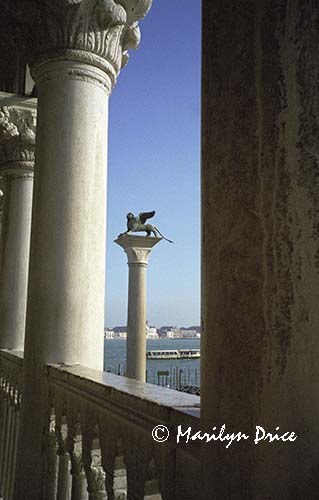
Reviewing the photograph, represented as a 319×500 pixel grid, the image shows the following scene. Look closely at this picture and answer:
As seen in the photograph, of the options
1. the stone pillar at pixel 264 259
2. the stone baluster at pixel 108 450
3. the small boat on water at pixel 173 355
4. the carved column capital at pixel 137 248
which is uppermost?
the carved column capital at pixel 137 248

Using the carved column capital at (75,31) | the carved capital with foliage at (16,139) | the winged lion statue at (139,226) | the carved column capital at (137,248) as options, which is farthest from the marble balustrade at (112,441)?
the winged lion statue at (139,226)

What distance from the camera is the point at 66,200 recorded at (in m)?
4.29

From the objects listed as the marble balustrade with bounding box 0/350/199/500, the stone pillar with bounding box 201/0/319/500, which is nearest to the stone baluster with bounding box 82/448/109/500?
the marble balustrade with bounding box 0/350/199/500

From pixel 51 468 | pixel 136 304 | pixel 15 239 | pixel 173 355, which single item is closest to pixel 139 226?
pixel 136 304

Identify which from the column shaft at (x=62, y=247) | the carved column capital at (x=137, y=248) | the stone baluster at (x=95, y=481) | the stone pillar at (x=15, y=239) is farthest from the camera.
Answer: the carved column capital at (x=137, y=248)

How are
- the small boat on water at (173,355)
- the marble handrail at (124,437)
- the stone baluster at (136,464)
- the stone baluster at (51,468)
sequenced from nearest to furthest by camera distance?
1. the marble handrail at (124,437)
2. the stone baluster at (136,464)
3. the stone baluster at (51,468)
4. the small boat on water at (173,355)

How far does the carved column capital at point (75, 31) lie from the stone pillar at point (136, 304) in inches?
422

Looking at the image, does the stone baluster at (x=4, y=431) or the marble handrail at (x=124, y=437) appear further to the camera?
the stone baluster at (x=4, y=431)

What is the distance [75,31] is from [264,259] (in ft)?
12.2

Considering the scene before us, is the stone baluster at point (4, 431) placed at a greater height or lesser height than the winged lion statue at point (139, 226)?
lesser

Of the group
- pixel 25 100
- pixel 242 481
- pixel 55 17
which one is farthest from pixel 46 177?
pixel 242 481

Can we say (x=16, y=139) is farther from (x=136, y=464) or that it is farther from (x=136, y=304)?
(x=136, y=304)

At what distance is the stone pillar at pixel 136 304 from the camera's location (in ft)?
47.7

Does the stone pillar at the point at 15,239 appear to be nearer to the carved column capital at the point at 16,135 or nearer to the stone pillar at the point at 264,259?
the carved column capital at the point at 16,135
